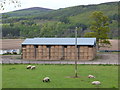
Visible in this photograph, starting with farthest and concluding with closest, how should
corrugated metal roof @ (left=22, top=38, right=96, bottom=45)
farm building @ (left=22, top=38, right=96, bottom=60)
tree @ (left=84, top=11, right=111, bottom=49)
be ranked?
tree @ (left=84, top=11, right=111, bottom=49) < corrugated metal roof @ (left=22, top=38, right=96, bottom=45) < farm building @ (left=22, top=38, right=96, bottom=60)

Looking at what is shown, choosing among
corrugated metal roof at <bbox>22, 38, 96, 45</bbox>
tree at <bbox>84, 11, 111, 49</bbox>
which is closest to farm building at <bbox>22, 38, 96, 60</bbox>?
corrugated metal roof at <bbox>22, 38, 96, 45</bbox>

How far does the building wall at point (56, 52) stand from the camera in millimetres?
55875

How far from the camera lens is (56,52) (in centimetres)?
5700

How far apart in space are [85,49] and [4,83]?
3157 centimetres

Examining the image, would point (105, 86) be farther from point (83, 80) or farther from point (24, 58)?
point (24, 58)

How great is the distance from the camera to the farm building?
55.9 m

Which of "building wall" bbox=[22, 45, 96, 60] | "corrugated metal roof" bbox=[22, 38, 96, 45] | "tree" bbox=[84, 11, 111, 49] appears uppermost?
"tree" bbox=[84, 11, 111, 49]

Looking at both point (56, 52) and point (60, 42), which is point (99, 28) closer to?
point (60, 42)

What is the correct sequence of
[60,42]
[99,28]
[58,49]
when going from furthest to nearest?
[99,28]
[60,42]
[58,49]

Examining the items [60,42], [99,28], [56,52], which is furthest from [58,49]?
[99,28]

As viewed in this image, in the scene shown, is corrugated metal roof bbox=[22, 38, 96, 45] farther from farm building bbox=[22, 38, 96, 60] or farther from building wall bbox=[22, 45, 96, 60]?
building wall bbox=[22, 45, 96, 60]

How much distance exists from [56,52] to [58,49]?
732 millimetres

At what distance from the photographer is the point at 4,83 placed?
26.2 meters

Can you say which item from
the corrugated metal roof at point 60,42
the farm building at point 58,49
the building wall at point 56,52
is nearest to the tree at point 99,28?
the corrugated metal roof at point 60,42
